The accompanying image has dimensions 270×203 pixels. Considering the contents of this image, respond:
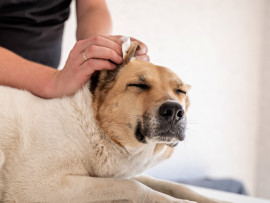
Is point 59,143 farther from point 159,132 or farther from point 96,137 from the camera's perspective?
point 159,132

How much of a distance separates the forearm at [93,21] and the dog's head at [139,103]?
1.13 feet

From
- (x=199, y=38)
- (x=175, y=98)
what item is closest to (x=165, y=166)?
(x=199, y=38)

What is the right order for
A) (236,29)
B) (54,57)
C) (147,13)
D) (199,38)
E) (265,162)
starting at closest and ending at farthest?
(54,57) → (147,13) → (199,38) → (236,29) → (265,162)

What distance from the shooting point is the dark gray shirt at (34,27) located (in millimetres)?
1285

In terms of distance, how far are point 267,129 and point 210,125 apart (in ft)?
3.88

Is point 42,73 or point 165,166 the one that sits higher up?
point 42,73

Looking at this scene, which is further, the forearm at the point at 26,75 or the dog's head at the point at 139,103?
the forearm at the point at 26,75

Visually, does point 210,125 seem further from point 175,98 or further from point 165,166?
point 175,98

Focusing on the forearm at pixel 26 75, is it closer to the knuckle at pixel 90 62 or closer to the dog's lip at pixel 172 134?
the knuckle at pixel 90 62

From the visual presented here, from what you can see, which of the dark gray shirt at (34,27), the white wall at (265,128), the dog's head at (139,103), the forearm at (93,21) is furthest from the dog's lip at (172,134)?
the white wall at (265,128)

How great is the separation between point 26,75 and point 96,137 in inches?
12.5

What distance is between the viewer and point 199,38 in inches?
132

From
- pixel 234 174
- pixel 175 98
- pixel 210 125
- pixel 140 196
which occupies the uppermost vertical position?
pixel 175 98

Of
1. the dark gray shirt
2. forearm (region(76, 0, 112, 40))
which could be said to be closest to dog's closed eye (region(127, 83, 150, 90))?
forearm (region(76, 0, 112, 40))
